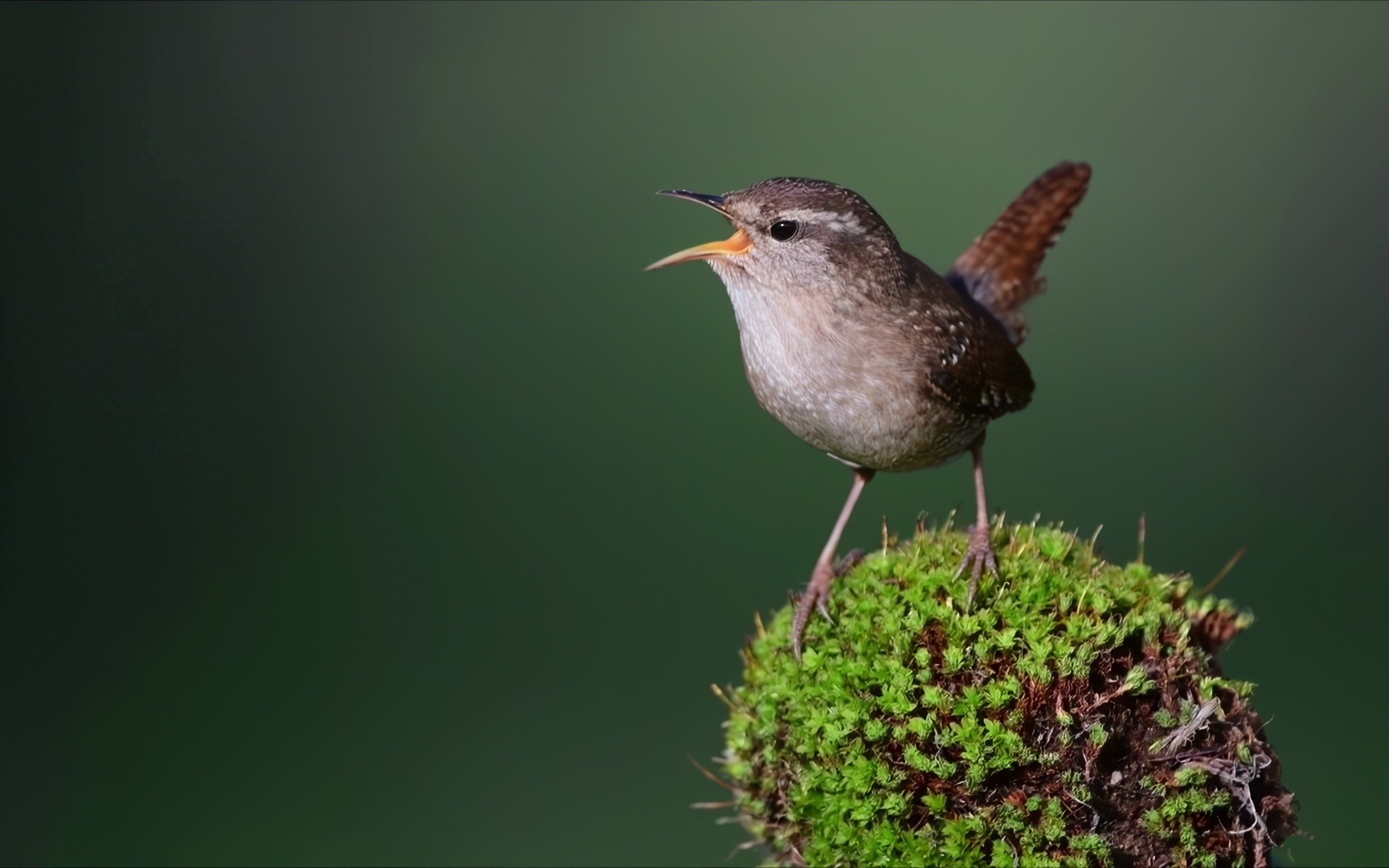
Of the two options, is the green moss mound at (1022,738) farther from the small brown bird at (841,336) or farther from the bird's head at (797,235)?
the bird's head at (797,235)

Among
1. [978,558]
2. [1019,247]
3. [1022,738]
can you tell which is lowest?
[1022,738]

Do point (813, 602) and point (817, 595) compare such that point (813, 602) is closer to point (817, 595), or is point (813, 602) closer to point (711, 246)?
point (817, 595)

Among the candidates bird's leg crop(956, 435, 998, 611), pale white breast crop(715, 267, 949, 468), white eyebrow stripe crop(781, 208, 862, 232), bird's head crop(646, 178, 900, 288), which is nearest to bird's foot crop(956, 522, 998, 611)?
bird's leg crop(956, 435, 998, 611)

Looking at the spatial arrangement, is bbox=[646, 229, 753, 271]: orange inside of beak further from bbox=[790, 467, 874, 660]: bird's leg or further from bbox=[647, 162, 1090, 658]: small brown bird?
bbox=[790, 467, 874, 660]: bird's leg

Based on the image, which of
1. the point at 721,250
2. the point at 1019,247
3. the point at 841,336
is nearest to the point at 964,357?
the point at 841,336

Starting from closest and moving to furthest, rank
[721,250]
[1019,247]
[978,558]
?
[978,558], [721,250], [1019,247]

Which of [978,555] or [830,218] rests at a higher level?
[830,218]

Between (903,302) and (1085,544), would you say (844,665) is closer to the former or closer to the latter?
(1085,544)

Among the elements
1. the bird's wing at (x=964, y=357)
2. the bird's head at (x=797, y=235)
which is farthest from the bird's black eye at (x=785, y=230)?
the bird's wing at (x=964, y=357)
